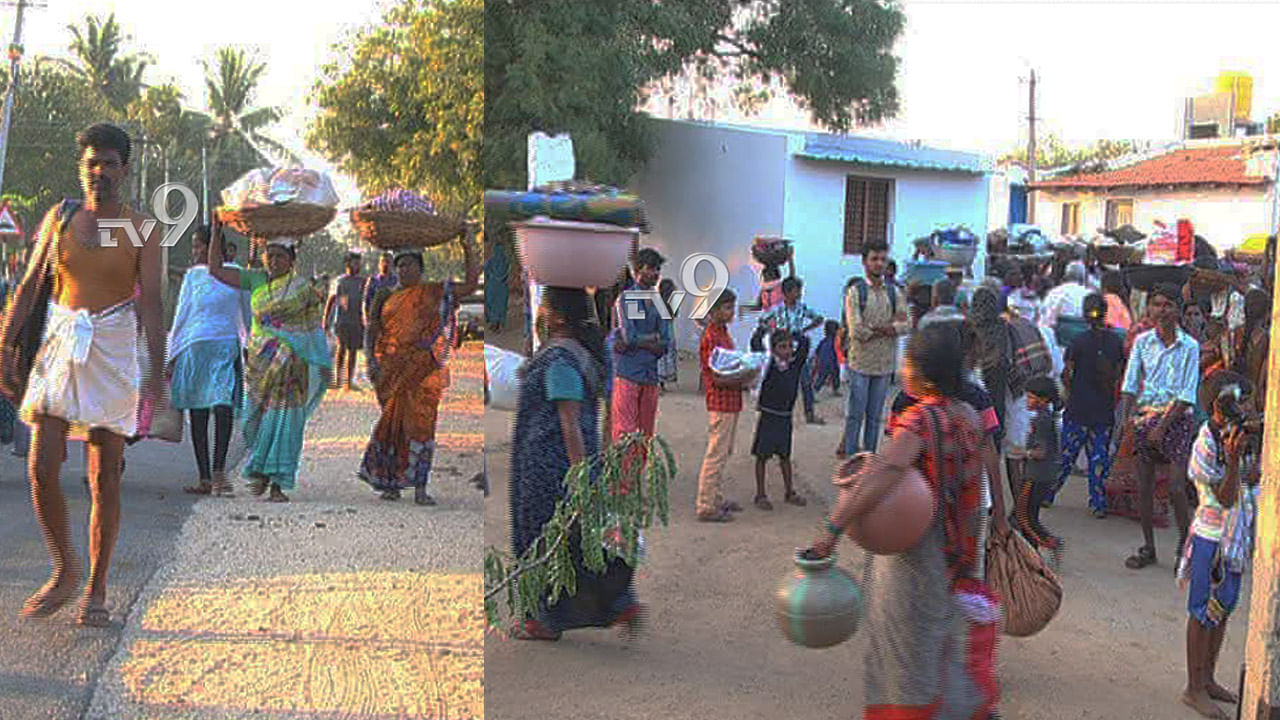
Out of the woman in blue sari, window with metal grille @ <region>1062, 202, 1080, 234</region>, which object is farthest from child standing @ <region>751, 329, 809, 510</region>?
window with metal grille @ <region>1062, 202, 1080, 234</region>

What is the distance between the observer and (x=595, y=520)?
4.16 metres

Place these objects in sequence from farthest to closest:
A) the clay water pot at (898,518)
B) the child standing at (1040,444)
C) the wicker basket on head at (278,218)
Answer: the child standing at (1040,444)
the wicker basket on head at (278,218)
the clay water pot at (898,518)

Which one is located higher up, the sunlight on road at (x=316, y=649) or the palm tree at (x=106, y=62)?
the palm tree at (x=106, y=62)

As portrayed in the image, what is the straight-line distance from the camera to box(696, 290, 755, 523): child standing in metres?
6.53

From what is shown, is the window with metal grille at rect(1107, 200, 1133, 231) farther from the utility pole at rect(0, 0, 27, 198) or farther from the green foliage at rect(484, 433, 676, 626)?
the utility pole at rect(0, 0, 27, 198)

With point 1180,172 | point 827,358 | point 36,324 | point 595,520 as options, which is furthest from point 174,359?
point 1180,172

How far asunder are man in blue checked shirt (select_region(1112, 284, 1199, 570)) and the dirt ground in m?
0.32

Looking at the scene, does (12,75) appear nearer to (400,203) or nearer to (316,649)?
(400,203)

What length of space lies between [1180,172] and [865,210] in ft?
45.9

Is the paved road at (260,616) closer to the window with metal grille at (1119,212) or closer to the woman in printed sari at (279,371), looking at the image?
the woman in printed sari at (279,371)

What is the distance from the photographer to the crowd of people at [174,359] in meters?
3.75

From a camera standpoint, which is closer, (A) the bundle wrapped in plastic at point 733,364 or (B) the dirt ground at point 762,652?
(B) the dirt ground at point 762,652

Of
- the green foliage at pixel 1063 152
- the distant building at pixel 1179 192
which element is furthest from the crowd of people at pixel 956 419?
the green foliage at pixel 1063 152

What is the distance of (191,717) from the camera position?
3.39m
